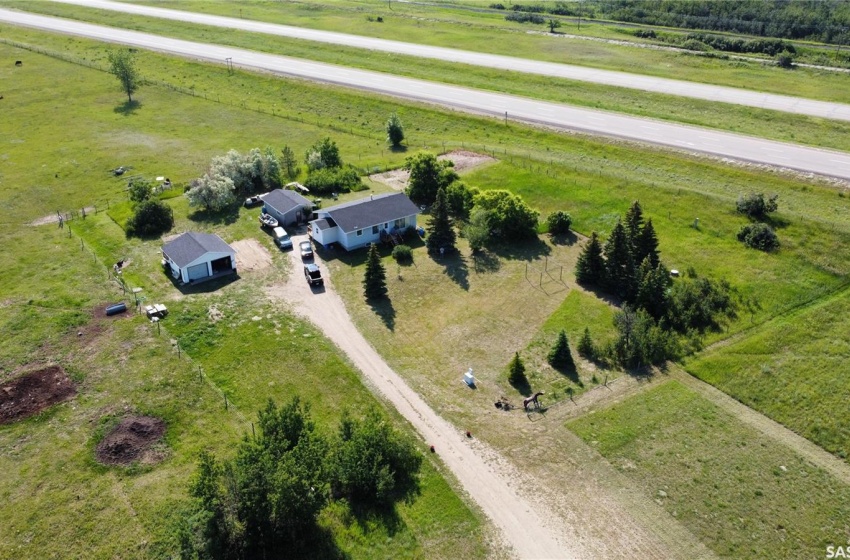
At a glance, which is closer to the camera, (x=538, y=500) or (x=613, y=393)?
(x=538, y=500)

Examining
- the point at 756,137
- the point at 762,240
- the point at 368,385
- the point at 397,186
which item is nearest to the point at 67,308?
the point at 368,385

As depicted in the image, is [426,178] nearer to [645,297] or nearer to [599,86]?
[645,297]

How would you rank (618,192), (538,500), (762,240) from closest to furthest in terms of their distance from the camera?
(538,500) → (762,240) → (618,192)

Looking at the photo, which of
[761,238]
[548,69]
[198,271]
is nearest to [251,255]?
[198,271]

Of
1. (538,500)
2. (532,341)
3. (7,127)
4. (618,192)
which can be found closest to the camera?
(538,500)

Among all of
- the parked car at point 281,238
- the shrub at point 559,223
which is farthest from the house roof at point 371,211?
the shrub at point 559,223

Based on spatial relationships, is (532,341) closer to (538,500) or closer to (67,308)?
(538,500)

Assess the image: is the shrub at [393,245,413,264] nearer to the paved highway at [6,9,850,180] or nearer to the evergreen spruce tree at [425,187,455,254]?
the evergreen spruce tree at [425,187,455,254]
